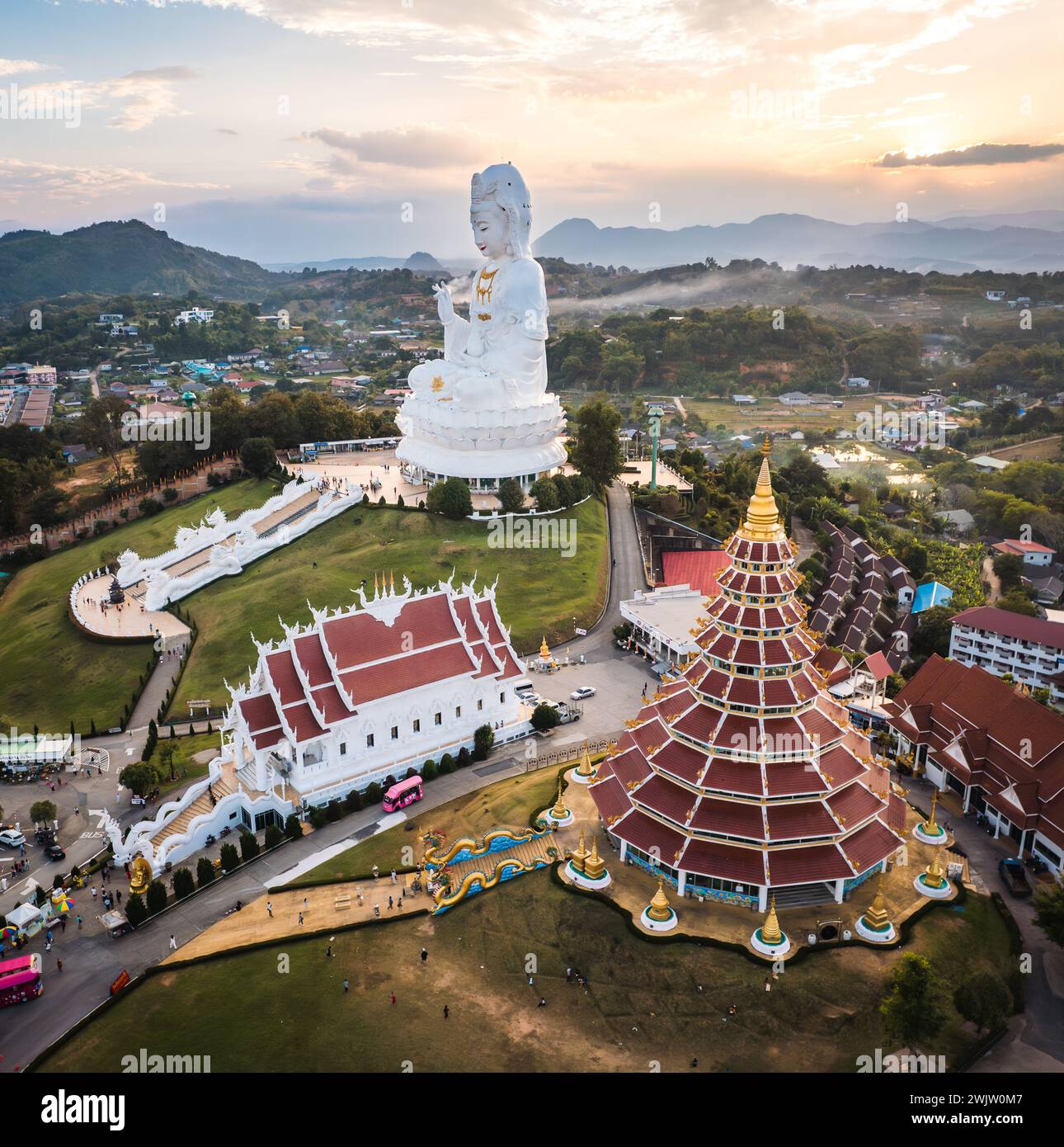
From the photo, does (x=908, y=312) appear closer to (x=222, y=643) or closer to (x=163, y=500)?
(x=163, y=500)

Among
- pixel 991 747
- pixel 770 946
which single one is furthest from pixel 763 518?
pixel 991 747

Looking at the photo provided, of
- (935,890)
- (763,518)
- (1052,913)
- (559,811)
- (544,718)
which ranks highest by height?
(763,518)

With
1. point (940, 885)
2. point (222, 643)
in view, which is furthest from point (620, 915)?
point (222, 643)

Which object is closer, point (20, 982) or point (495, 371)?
point (20, 982)

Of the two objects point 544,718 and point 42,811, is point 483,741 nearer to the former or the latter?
point 544,718

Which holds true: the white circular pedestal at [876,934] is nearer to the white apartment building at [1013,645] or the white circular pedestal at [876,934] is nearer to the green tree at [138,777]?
the white apartment building at [1013,645]

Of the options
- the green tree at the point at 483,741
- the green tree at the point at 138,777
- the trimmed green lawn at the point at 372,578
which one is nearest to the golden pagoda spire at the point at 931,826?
the green tree at the point at 483,741

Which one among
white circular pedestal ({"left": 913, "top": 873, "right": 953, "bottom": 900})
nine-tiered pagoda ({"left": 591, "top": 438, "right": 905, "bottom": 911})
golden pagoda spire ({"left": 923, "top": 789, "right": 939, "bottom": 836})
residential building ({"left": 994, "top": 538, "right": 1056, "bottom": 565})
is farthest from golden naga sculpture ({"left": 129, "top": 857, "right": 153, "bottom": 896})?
residential building ({"left": 994, "top": 538, "right": 1056, "bottom": 565})

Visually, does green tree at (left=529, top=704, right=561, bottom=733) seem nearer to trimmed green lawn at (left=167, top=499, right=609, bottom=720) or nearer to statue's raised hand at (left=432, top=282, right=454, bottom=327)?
trimmed green lawn at (left=167, top=499, right=609, bottom=720)
